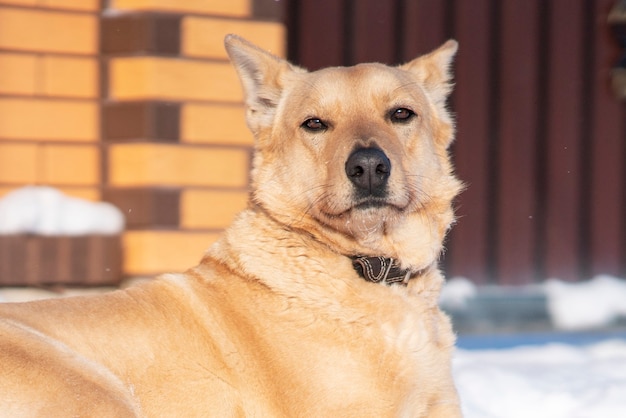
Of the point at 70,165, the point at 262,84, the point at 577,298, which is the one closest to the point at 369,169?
the point at 262,84

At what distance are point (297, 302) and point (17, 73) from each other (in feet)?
9.93

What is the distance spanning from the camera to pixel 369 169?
10.0 ft

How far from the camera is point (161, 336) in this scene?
9.80 feet

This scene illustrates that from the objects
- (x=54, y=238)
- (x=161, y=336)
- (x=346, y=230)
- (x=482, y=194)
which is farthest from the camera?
(x=482, y=194)

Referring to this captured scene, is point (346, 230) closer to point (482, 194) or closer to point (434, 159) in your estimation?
point (434, 159)

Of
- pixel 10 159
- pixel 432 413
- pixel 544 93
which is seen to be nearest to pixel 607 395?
pixel 432 413

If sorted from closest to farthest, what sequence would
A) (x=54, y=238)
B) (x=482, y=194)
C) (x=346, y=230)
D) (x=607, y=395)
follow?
(x=346, y=230), (x=607, y=395), (x=54, y=238), (x=482, y=194)

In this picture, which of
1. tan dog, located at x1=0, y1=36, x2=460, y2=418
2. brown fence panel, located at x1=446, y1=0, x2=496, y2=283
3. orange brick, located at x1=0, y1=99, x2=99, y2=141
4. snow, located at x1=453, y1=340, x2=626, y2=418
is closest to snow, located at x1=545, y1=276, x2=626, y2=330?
snow, located at x1=453, y1=340, x2=626, y2=418

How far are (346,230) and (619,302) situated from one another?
13.0 feet

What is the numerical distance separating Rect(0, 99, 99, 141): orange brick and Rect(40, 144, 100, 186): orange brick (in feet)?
0.20

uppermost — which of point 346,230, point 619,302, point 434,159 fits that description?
point 434,159

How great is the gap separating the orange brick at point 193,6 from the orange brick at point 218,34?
0.05 metres

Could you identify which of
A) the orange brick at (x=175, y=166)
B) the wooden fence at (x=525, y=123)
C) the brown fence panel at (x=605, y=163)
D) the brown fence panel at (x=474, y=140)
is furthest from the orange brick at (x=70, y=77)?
the brown fence panel at (x=605, y=163)

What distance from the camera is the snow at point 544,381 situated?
4.45 m
